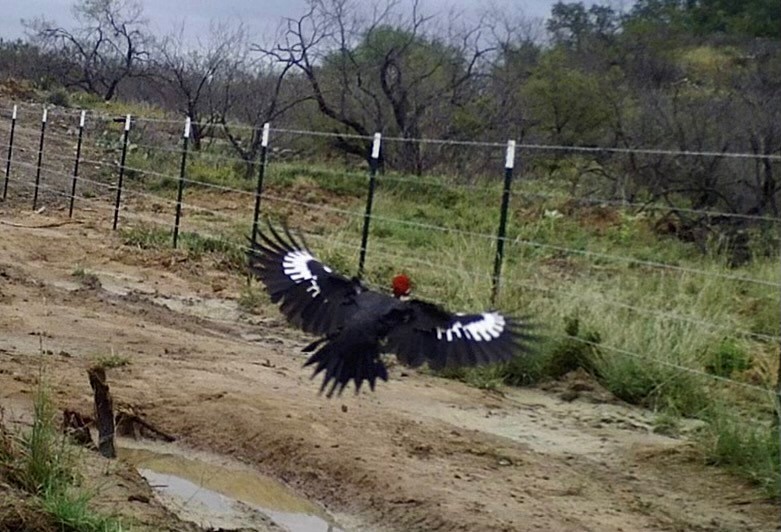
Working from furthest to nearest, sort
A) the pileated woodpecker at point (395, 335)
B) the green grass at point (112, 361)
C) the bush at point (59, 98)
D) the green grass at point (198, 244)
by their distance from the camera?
the bush at point (59, 98) < the green grass at point (198, 244) < the green grass at point (112, 361) < the pileated woodpecker at point (395, 335)

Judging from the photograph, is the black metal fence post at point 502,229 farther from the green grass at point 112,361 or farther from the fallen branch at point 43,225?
the fallen branch at point 43,225

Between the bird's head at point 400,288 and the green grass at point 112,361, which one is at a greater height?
the bird's head at point 400,288

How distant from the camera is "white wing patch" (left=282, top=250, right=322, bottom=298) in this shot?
456 cm

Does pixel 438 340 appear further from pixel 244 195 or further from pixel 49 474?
pixel 244 195

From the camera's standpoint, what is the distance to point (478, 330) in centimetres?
432

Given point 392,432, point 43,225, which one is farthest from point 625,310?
point 43,225

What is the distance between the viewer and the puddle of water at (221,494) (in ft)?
15.2

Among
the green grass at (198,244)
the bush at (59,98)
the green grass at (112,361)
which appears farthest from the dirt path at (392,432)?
the bush at (59,98)

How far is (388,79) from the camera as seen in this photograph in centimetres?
1950

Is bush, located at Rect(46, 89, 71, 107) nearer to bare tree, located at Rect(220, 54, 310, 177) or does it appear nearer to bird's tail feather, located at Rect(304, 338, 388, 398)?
bare tree, located at Rect(220, 54, 310, 177)

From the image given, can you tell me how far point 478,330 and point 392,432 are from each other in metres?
1.40

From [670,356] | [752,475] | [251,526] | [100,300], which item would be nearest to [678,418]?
[670,356]

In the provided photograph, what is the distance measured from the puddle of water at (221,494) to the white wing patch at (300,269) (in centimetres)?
95

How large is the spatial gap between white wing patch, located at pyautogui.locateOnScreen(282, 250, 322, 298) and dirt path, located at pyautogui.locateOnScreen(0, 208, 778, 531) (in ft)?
3.08
